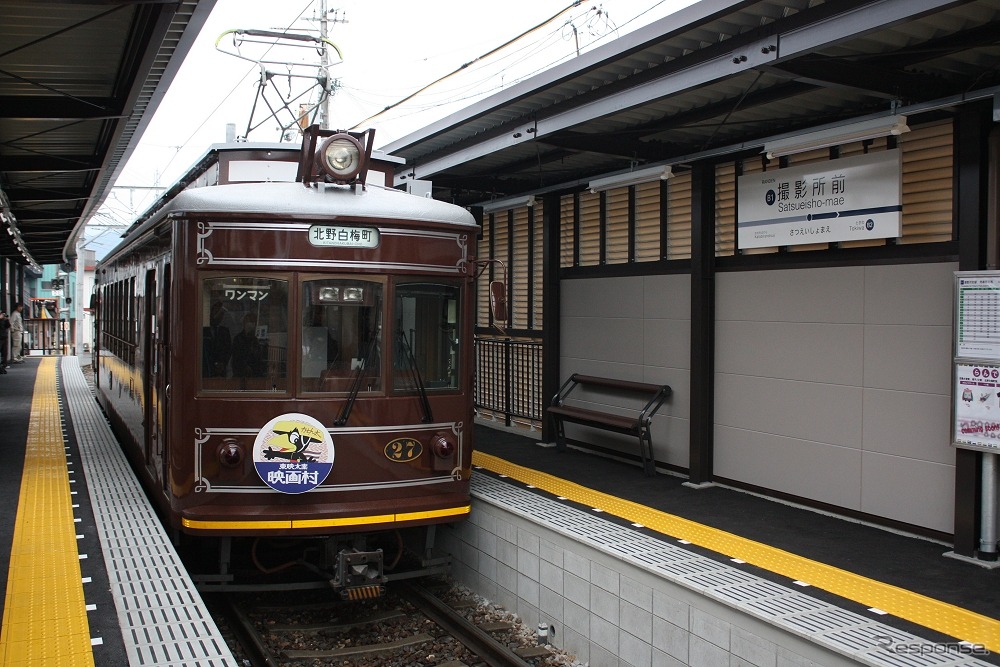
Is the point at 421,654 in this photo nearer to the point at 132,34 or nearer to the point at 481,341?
the point at 132,34

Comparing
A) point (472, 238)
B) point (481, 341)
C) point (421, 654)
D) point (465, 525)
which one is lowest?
point (421, 654)

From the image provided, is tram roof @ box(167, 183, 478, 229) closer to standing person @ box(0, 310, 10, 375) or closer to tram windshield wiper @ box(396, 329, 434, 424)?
tram windshield wiper @ box(396, 329, 434, 424)

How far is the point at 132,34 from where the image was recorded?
652 cm

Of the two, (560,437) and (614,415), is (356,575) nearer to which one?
(614,415)

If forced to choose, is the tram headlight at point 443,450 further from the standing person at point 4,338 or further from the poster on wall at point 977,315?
the standing person at point 4,338

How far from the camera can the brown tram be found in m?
5.76

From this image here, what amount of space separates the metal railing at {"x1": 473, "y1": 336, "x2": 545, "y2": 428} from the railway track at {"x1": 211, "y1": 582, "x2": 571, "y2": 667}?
4.01 metres

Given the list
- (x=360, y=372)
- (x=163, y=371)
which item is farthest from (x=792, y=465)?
(x=163, y=371)

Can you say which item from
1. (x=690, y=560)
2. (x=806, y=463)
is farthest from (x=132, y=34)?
(x=806, y=463)

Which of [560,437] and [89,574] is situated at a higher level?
[560,437]

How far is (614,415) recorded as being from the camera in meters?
9.07

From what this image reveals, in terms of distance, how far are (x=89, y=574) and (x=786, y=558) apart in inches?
169

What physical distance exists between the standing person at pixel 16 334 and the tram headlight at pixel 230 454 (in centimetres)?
1953

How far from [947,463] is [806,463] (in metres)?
1.24
